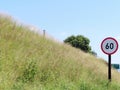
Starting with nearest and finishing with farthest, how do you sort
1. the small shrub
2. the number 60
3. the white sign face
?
the small shrub → the white sign face → the number 60

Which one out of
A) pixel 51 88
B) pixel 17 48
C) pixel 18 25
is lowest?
pixel 51 88

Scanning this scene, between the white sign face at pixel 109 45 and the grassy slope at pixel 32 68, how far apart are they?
1536mm

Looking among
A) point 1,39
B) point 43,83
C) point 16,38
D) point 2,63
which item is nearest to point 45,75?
point 43,83

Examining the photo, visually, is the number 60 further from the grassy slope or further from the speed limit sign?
the grassy slope

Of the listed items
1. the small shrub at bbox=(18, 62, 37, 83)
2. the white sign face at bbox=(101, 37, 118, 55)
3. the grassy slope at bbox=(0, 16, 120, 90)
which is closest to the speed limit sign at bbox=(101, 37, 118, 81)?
the white sign face at bbox=(101, 37, 118, 55)

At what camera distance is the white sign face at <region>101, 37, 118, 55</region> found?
2655 centimetres

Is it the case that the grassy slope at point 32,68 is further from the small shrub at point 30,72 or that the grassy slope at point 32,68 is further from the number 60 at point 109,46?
the number 60 at point 109,46

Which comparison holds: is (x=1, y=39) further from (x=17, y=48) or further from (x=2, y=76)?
(x=2, y=76)

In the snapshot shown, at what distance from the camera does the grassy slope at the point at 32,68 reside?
17.5m

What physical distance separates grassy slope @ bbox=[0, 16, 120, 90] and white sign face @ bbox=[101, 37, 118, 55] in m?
1.54

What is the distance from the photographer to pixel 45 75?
19844 mm

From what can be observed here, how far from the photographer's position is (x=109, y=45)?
26.8m

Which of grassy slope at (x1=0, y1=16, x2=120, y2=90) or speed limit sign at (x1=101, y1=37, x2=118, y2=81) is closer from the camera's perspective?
grassy slope at (x1=0, y1=16, x2=120, y2=90)

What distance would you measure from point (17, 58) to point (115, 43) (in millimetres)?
7736
